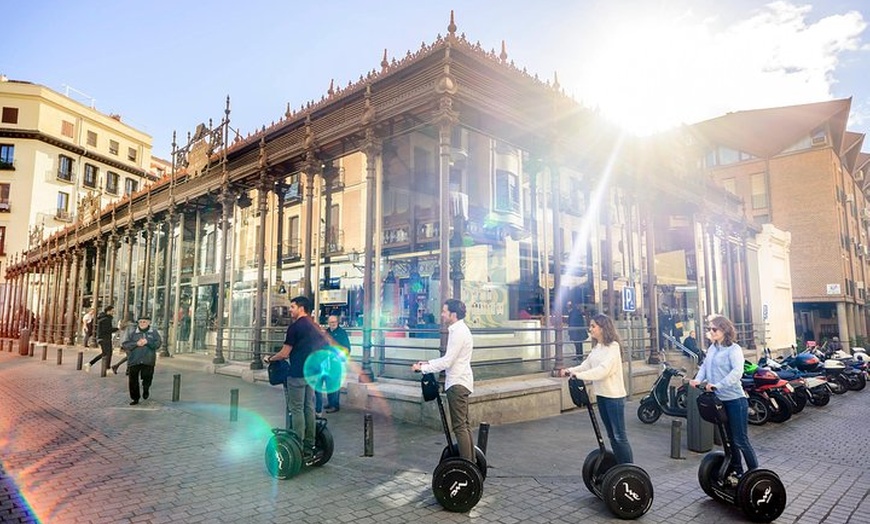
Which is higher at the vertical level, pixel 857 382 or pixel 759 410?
pixel 759 410

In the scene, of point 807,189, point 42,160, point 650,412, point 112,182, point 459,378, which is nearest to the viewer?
point 459,378

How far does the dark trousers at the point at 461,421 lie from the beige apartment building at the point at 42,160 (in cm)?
4244

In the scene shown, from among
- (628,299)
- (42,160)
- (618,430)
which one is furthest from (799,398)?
(42,160)

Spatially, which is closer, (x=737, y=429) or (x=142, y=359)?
(x=737, y=429)

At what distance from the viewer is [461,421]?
15.3 ft

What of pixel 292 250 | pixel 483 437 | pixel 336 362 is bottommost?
pixel 483 437

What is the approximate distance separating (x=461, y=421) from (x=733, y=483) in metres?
2.60

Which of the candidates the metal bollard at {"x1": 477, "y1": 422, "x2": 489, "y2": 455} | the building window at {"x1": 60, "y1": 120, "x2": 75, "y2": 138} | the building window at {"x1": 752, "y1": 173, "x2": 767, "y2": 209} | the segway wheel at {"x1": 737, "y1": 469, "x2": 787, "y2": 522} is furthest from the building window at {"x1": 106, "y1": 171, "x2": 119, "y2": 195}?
the building window at {"x1": 752, "y1": 173, "x2": 767, "y2": 209}

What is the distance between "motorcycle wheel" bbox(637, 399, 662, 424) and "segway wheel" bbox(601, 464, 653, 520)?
15.7 feet

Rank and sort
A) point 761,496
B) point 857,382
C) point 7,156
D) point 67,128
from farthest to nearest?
point 67,128 < point 7,156 < point 857,382 < point 761,496

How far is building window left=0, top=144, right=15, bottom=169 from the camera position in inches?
1560

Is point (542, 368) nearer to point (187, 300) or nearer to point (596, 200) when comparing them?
point (596, 200)

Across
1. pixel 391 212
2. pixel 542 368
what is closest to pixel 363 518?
pixel 542 368

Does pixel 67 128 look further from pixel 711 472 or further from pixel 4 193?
pixel 711 472
